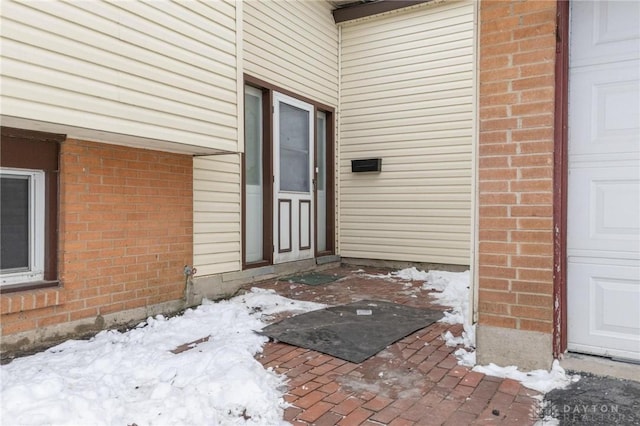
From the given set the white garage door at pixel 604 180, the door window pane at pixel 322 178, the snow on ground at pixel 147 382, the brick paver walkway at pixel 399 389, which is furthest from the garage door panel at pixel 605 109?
the door window pane at pixel 322 178

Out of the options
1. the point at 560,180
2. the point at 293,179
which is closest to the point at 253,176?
the point at 293,179

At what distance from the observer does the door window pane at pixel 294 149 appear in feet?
20.5

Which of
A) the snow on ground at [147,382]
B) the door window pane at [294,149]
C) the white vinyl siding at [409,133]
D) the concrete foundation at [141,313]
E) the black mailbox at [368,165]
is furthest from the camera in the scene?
the black mailbox at [368,165]

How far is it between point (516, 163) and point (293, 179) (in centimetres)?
407

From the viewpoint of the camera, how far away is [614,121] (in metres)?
2.63

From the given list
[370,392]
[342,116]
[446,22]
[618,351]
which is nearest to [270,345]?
[370,392]

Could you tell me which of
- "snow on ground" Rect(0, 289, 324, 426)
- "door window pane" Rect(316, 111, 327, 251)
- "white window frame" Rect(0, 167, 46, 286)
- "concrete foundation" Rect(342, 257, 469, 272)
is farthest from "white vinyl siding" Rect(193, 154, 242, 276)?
"concrete foundation" Rect(342, 257, 469, 272)

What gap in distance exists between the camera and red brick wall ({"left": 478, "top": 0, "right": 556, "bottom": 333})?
8.63ft

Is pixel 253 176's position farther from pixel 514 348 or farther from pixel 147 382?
pixel 514 348

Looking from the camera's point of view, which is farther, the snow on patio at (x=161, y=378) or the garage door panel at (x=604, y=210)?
the garage door panel at (x=604, y=210)

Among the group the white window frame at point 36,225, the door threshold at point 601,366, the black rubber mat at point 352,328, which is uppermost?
the white window frame at point 36,225

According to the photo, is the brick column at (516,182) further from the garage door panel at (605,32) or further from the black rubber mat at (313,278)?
the black rubber mat at (313,278)

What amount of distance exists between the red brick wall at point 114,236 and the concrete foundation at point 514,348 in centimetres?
289

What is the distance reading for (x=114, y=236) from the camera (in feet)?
12.3
